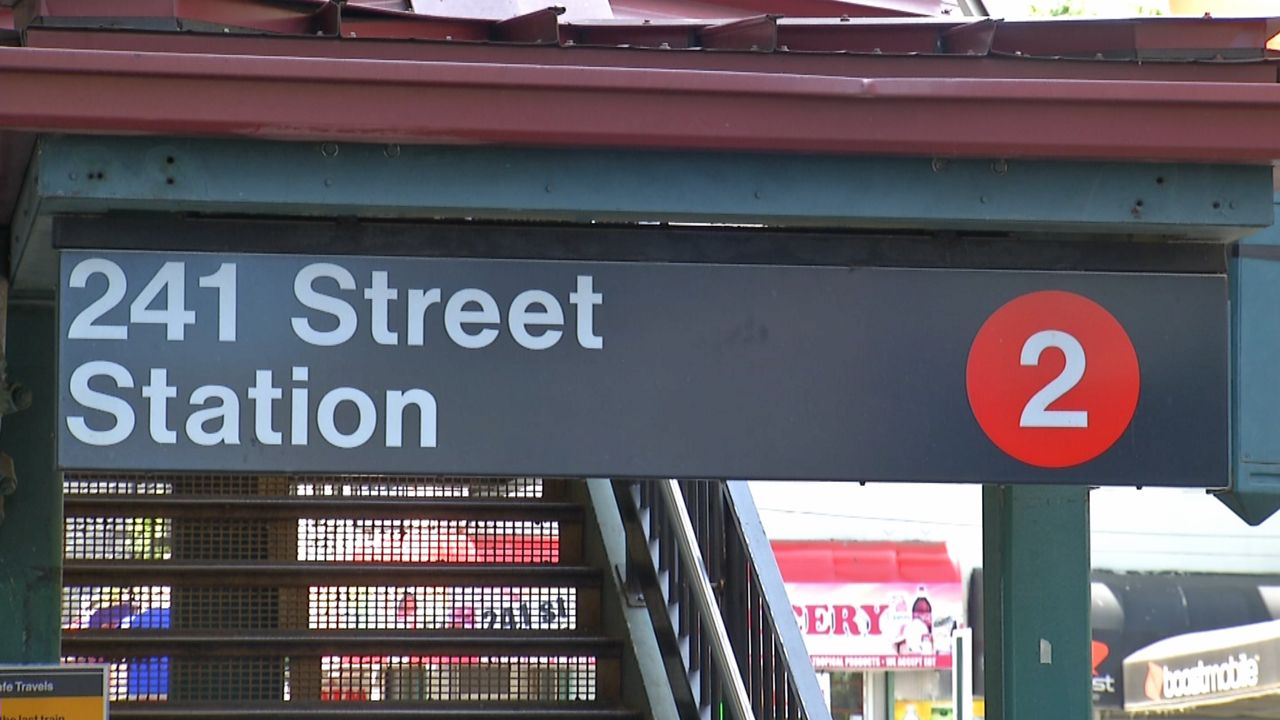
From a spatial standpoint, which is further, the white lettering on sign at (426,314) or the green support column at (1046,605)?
the green support column at (1046,605)

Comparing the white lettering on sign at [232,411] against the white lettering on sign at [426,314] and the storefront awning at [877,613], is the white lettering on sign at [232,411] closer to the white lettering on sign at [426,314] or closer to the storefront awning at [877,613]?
the white lettering on sign at [426,314]

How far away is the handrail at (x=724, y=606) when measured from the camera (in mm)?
5723

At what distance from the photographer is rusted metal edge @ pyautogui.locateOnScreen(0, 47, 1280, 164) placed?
2.97m

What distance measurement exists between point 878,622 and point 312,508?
1282 centimetres

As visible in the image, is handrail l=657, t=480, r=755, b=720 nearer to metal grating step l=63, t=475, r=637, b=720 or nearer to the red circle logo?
metal grating step l=63, t=475, r=637, b=720

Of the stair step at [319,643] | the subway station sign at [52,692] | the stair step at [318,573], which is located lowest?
the subway station sign at [52,692]

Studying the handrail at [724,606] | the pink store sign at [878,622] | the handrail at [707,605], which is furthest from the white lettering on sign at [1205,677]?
the handrail at [707,605]

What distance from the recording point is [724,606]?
643 centimetres

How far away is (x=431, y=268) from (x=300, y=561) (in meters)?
3.06

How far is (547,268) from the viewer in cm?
329

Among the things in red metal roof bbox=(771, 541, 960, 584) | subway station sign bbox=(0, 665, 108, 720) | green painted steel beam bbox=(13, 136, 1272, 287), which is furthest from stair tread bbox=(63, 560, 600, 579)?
red metal roof bbox=(771, 541, 960, 584)

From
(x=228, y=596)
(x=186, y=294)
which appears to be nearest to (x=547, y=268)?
(x=186, y=294)

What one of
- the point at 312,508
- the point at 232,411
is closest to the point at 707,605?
the point at 312,508

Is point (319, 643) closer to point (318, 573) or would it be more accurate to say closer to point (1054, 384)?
point (318, 573)
